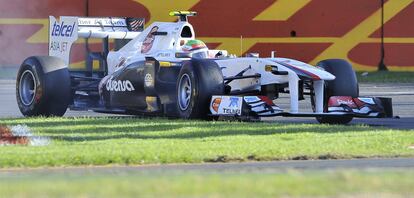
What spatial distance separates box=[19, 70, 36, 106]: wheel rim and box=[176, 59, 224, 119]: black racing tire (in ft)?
10.4

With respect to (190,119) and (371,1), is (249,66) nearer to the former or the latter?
(190,119)

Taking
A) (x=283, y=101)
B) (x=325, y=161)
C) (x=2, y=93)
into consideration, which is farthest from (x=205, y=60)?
(x=2, y=93)

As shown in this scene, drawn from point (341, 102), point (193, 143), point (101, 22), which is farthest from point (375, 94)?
point (193, 143)

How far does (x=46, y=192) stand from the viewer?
288 inches

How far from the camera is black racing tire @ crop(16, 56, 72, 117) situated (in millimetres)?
16516

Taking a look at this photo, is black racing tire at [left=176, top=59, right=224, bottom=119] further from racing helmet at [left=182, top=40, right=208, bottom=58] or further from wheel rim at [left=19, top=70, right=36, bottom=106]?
wheel rim at [left=19, top=70, right=36, bottom=106]

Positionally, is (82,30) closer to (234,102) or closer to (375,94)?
(234,102)

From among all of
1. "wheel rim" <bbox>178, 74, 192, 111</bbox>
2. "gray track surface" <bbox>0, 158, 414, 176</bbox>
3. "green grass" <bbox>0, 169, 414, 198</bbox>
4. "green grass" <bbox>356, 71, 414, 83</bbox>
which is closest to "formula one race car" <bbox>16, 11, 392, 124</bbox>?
"wheel rim" <bbox>178, 74, 192, 111</bbox>

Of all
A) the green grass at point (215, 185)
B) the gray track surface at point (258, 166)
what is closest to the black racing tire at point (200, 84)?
the gray track surface at point (258, 166)

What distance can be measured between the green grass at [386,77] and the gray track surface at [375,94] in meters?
1.59

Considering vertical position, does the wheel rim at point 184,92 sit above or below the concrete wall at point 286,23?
below

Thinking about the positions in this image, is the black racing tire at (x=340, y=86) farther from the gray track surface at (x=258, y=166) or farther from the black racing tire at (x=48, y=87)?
the gray track surface at (x=258, y=166)

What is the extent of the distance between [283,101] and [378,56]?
12.3m

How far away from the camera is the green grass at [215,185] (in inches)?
290
